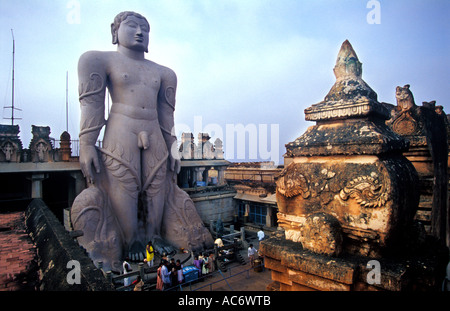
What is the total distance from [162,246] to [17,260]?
7.37 metres

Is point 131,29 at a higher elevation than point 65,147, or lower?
higher

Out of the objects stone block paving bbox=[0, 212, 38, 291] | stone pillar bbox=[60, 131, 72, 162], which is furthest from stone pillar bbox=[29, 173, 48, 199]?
stone block paving bbox=[0, 212, 38, 291]

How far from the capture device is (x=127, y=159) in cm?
1004

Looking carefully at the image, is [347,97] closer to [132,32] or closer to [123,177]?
[123,177]

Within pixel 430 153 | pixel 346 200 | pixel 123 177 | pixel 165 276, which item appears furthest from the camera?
pixel 123 177

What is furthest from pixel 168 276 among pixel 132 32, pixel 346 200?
pixel 132 32

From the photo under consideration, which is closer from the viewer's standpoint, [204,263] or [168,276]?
[168,276]

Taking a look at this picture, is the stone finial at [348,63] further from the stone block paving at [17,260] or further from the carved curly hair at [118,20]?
the carved curly hair at [118,20]

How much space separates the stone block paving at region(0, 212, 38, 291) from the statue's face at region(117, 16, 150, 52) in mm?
7458

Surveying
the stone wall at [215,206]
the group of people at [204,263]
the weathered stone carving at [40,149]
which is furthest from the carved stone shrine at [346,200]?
the stone wall at [215,206]
